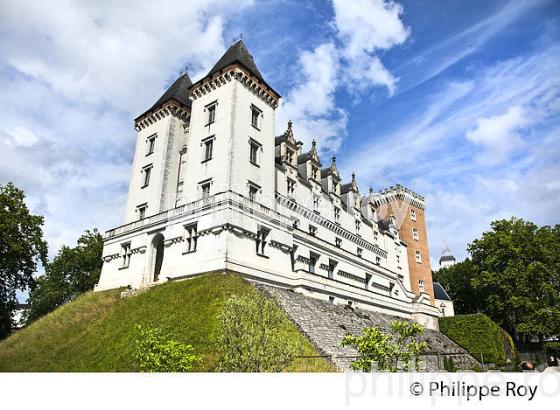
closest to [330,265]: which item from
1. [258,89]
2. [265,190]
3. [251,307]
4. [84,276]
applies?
[265,190]

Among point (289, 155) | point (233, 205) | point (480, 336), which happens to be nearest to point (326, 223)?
point (289, 155)

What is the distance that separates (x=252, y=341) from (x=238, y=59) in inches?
1109

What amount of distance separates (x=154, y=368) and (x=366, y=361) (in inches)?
262

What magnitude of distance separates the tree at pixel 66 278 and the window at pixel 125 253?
1719 cm

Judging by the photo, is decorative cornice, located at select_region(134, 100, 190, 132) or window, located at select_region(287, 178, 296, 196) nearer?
window, located at select_region(287, 178, 296, 196)

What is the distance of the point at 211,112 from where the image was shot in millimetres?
35031

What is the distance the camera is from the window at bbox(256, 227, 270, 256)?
2986 centimetres

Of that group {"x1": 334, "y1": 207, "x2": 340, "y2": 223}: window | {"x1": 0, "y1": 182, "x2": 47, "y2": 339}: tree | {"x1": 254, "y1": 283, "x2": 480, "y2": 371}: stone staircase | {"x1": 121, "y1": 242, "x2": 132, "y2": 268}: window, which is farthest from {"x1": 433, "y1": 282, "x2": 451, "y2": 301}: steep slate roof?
{"x1": 0, "y1": 182, "x2": 47, "y2": 339}: tree

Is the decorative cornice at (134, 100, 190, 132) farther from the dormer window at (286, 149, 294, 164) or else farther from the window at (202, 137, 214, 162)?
the dormer window at (286, 149, 294, 164)

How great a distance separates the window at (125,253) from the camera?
3406cm

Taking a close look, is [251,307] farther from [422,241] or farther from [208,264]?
[422,241]

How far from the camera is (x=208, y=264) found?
88.9 ft

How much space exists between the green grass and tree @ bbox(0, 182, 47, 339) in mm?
44418

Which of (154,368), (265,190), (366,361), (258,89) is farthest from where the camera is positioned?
(258,89)
